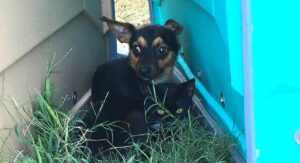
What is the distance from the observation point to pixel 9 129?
2.29 m

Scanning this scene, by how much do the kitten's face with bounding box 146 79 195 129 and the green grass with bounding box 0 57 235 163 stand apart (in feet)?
0.53

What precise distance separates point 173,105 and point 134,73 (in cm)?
36

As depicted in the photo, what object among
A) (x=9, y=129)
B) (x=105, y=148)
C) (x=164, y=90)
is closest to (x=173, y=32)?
(x=164, y=90)

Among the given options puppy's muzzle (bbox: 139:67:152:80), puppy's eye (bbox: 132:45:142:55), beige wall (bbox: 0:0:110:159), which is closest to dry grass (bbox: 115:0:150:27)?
beige wall (bbox: 0:0:110:159)

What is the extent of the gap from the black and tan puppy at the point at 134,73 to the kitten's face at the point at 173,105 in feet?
0.18

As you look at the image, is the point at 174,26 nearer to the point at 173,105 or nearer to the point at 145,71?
the point at 145,71

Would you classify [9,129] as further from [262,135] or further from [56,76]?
[262,135]

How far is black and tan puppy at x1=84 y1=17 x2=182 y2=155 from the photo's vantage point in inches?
106

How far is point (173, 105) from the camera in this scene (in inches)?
109

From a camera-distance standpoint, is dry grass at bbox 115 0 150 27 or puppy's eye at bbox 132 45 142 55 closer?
puppy's eye at bbox 132 45 142 55

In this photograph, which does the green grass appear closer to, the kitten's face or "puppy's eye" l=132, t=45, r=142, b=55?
the kitten's face

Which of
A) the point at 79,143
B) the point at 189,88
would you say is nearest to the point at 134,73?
the point at 189,88

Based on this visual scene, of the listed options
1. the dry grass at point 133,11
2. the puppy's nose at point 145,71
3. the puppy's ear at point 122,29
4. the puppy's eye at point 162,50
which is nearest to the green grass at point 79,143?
the puppy's nose at point 145,71

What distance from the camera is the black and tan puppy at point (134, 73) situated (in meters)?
2.69
